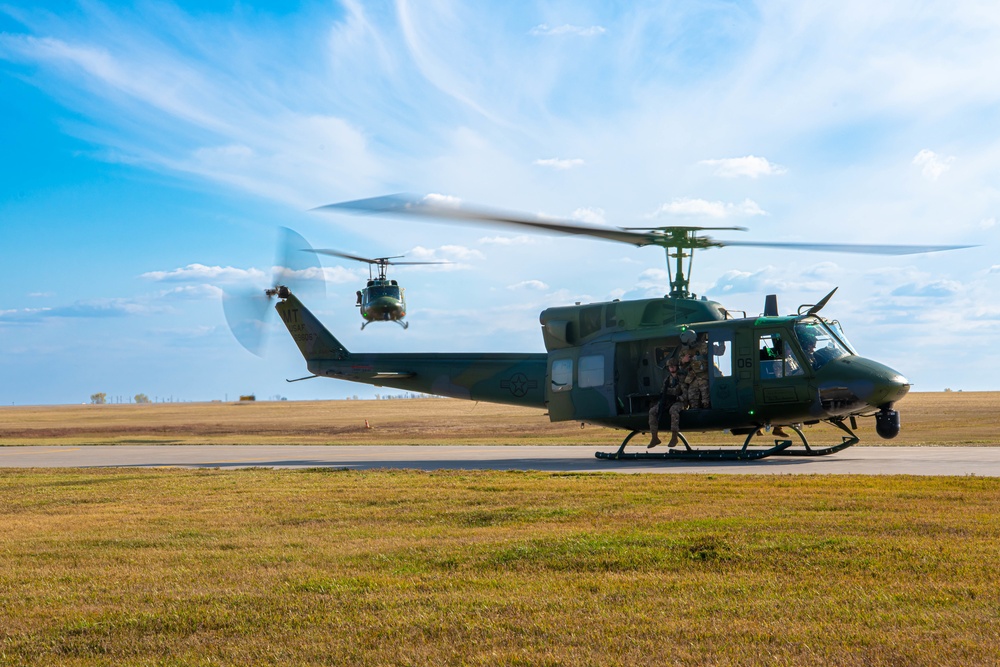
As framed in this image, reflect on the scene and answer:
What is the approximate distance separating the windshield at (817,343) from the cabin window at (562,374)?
5.30 metres

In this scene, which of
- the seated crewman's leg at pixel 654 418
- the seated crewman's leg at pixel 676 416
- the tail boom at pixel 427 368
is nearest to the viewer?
the seated crewman's leg at pixel 676 416

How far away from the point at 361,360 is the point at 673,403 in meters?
10.1

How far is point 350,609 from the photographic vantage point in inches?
252

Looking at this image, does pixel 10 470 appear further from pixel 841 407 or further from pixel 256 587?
pixel 841 407

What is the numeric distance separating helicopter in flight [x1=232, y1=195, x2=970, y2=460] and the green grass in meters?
5.56

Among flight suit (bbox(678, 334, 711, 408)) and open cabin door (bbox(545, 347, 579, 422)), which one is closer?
flight suit (bbox(678, 334, 711, 408))

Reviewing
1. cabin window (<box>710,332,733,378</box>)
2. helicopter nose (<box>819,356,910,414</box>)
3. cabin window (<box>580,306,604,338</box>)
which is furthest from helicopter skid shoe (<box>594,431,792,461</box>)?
cabin window (<box>580,306,604,338</box>)

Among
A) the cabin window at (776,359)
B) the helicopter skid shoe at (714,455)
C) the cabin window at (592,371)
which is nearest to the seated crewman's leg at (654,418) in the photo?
the helicopter skid shoe at (714,455)

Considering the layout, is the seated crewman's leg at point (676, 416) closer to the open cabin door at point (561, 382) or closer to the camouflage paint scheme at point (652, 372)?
the camouflage paint scheme at point (652, 372)

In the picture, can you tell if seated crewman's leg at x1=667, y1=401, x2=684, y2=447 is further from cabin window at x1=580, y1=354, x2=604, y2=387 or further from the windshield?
the windshield

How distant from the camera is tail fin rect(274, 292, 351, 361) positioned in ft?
89.4

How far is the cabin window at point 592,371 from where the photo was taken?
67.4 feet

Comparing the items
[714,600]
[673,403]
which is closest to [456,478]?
[673,403]

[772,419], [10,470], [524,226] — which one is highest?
[524,226]
